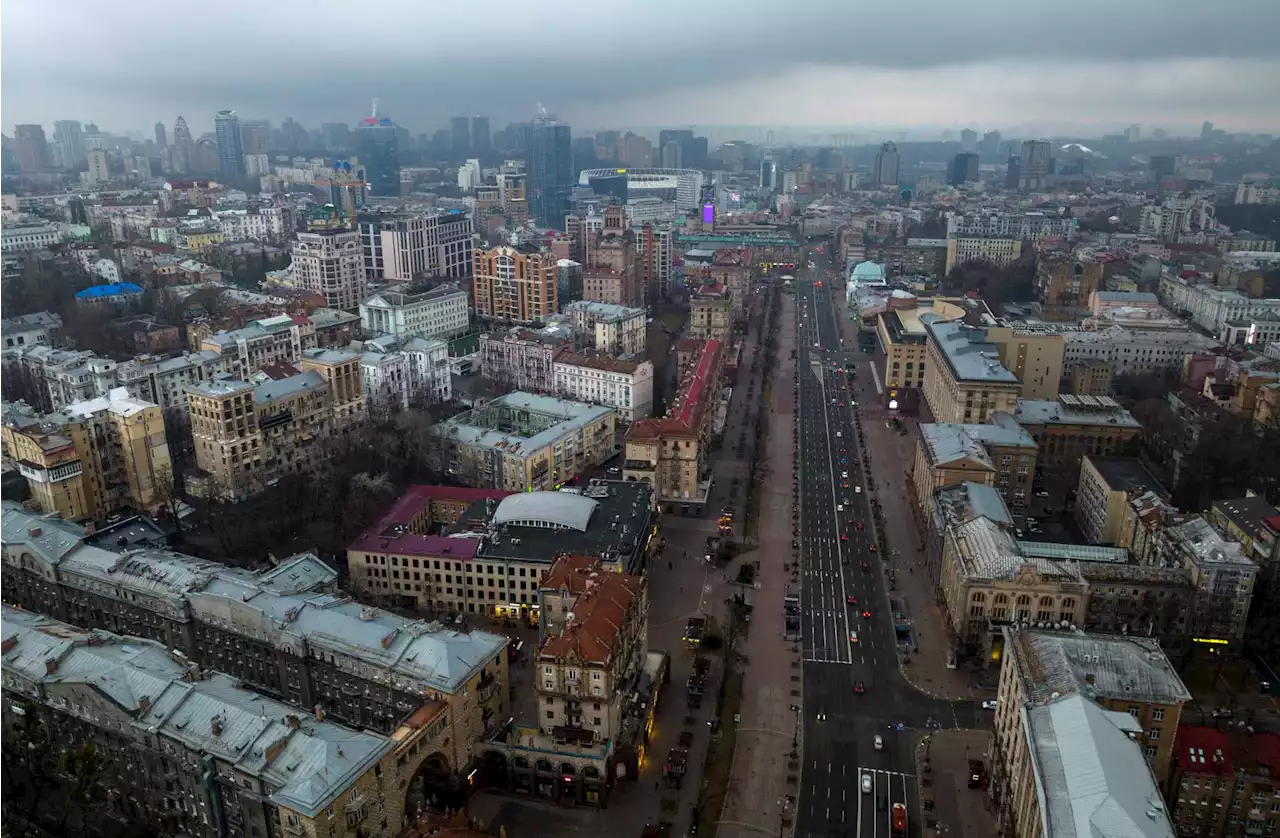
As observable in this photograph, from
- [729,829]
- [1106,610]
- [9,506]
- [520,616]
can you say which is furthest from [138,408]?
[1106,610]

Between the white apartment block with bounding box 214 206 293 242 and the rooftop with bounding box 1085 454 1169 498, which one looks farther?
the white apartment block with bounding box 214 206 293 242

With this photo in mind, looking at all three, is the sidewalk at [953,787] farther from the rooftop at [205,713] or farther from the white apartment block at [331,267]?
the white apartment block at [331,267]

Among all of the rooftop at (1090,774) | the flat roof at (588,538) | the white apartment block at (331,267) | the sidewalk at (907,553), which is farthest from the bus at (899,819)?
the white apartment block at (331,267)

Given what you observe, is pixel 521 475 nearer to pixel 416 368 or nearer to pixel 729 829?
pixel 416 368

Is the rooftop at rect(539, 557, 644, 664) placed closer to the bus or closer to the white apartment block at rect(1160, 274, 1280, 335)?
the bus

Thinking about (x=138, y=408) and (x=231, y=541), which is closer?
(x=231, y=541)

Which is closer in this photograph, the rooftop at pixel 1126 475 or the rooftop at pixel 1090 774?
the rooftop at pixel 1090 774

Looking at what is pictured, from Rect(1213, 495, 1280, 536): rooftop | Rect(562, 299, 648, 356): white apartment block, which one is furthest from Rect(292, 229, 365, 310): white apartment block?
Rect(1213, 495, 1280, 536): rooftop
